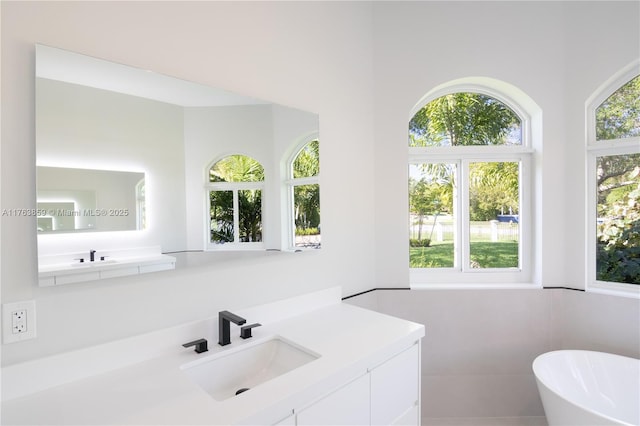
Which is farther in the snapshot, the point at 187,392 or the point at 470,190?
the point at 470,190

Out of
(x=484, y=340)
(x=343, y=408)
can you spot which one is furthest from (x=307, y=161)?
(x=484, y=340)

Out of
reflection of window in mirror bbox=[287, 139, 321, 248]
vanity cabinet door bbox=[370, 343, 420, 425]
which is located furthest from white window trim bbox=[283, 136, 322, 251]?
vanity cabinet door bbox=[370, 343, 420, 425]

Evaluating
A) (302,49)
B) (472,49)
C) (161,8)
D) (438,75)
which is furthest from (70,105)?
(472,49)

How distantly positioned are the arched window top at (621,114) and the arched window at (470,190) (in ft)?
1.53

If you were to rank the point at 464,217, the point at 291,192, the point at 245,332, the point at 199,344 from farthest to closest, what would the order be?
the point at 464,217
the point at 291,192
the point at 245,332
the point at 199,344

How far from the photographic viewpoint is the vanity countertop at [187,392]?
3.02ft

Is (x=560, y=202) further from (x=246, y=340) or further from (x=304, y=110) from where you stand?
(x=246, y=340)

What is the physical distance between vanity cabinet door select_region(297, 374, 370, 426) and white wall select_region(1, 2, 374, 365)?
645 mm

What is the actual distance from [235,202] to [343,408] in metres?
1.03

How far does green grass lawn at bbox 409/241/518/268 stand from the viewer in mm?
2600

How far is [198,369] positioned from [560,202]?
2623 mm

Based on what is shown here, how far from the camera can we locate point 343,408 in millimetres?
1226

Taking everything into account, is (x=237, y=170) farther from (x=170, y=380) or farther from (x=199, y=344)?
(x=170, y=380)

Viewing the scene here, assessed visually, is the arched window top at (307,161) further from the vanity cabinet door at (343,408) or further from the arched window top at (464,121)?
the vanity cabinet door at (343,408)
